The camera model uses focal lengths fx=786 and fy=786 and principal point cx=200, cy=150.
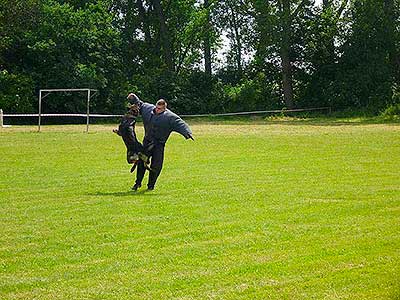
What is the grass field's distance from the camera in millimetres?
7145

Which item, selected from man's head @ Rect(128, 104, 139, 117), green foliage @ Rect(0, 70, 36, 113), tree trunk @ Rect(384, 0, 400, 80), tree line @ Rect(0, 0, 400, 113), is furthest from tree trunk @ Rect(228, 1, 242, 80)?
man's head @ Rect(128, 104, 139, 117)

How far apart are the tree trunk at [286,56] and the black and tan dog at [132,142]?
1298 inches

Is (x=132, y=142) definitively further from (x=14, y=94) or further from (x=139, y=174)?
(x=14, y=94)

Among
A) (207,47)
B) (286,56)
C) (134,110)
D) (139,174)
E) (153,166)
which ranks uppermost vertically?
(207,47)

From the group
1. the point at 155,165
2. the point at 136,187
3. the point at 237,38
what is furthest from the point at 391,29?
the point at 136,187

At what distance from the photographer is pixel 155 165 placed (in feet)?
46.0

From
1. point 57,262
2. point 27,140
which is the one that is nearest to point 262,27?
point 27,140

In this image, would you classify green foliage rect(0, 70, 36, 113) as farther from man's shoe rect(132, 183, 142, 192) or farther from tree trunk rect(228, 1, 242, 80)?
man's shoe rect(132, 183, 142, 192)

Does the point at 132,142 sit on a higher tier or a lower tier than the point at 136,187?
higher

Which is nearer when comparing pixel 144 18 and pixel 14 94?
pixel 14 94

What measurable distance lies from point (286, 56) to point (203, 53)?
7.59 m

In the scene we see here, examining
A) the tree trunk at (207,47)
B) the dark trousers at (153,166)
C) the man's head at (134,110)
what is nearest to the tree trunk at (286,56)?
the tree trunk at (207,47)

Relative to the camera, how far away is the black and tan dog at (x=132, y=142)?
14133 mm

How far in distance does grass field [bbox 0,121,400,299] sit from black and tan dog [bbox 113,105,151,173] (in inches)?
24.3
